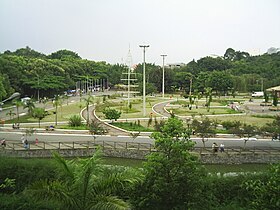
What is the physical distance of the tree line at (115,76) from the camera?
2126 inches

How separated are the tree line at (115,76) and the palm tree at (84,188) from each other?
33.2 meters

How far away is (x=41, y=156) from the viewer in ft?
66.8

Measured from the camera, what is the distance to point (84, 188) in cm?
705

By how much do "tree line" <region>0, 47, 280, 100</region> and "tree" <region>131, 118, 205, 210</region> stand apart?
32273mm

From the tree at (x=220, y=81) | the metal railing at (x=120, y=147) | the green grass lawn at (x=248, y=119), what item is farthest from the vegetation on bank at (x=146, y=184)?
the tree at (x=220, y=81)

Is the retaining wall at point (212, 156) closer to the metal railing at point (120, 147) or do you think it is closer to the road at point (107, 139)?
the metal railing at point (120, 147)

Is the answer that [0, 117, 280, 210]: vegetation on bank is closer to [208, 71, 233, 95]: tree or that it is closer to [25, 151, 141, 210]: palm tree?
[25, 151, 141, 210]: palm tree

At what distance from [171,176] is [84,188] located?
331cm

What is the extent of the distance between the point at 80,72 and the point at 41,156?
6066 cm

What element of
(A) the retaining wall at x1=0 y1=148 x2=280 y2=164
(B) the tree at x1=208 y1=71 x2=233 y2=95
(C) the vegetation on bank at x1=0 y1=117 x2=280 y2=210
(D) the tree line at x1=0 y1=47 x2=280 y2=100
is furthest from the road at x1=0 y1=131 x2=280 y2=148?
(B) the tree at x1=208 y1=71 x2=233 y2=95

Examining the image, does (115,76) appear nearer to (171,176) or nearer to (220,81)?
(220,81)

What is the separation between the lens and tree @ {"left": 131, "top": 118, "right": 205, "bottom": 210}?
9453mm

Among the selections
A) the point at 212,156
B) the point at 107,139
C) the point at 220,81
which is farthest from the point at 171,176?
the point at 220,81

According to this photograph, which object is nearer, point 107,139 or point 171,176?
point 171,176
